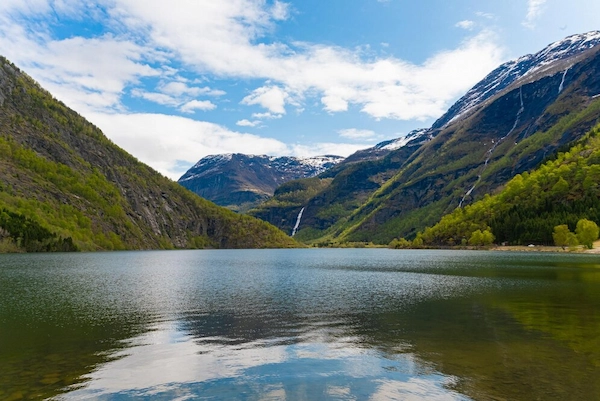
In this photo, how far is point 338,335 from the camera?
38656 millimetres

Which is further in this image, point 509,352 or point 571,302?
point 571,302

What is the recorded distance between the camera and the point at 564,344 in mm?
34188

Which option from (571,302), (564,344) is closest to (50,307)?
(564,344)

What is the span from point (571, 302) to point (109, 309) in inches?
2328

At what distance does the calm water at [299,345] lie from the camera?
24312 mm

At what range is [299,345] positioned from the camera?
34844 mm

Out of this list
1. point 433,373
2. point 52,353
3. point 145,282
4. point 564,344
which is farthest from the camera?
point 145,282

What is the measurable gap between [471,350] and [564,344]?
27.1ft

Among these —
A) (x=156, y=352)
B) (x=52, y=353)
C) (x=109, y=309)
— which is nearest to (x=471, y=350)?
(x=156, y=352)

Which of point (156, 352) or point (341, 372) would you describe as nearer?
point (341, 372)

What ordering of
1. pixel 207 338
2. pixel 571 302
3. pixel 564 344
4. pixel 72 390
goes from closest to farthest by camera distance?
pixel 72 390
pixel 564 344
pixel 207 338
pixel 571 302

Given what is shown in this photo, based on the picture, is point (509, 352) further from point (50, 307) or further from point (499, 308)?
point (50, 307)

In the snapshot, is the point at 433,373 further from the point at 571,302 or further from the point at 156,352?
the point at 571,302

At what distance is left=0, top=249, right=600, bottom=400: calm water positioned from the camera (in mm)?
24312
